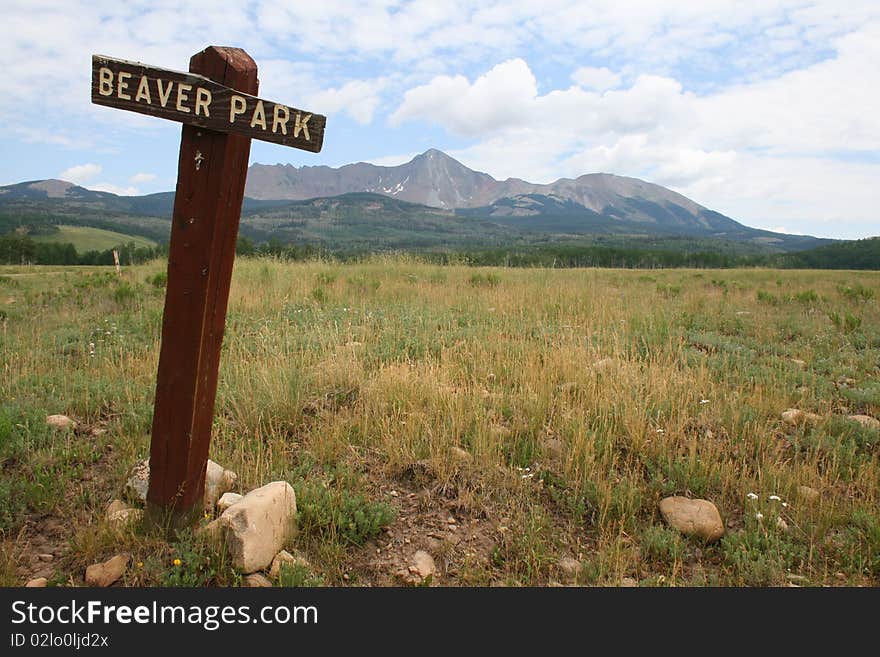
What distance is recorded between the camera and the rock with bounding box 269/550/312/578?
2.61 meters

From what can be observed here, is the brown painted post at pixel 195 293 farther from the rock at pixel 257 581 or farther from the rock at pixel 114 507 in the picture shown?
the rock at pixel 257 581

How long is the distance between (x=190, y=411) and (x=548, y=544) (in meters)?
2.07

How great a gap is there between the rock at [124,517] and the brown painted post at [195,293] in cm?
13

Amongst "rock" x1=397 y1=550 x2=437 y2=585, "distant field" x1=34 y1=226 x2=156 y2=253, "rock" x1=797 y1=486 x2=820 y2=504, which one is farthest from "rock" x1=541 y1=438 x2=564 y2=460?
"distant field" x1=34 y1=226 x2=156 y2=253

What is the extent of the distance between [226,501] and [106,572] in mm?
665

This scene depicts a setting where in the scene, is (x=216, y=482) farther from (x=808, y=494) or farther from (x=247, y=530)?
(x=808, y=494)

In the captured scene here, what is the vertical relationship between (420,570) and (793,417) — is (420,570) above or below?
below

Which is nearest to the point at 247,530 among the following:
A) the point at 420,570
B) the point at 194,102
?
the point at 420,570

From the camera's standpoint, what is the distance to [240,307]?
328 inches

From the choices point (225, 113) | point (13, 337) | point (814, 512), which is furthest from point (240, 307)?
point (814, 512)

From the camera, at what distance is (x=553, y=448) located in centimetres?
372

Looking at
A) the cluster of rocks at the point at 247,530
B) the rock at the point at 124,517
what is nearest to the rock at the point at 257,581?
the cluster of rocks at the point at 247,530

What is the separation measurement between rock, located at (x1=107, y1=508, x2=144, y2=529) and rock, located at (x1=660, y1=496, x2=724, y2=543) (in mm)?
3041

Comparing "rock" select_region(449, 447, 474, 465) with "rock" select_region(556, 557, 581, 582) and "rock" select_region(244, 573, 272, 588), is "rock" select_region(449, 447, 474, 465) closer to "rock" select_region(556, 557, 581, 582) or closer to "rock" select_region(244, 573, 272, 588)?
"rock" select_region(556, 557, 581, 582)
